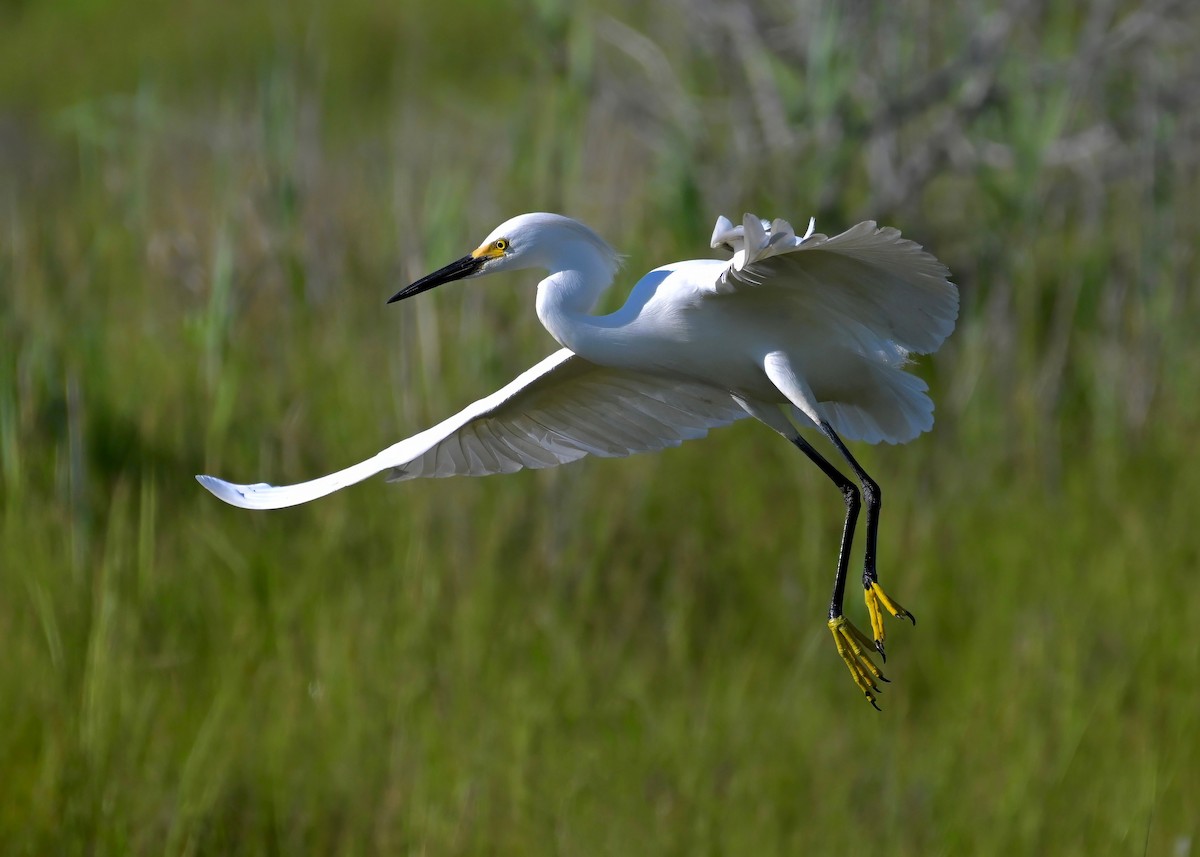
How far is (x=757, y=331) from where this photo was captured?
5.12 ft

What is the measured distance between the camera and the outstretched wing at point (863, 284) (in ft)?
4.51

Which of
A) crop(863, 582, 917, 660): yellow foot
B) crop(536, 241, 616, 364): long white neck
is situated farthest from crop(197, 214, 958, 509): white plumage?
crop(863, 582, 917, 660): yellow foot

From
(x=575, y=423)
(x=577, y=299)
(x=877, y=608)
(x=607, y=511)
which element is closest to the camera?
(x=577, y=299)

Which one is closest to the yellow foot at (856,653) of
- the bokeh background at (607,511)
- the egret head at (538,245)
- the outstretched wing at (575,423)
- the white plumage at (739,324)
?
the white plumage at (739,324)

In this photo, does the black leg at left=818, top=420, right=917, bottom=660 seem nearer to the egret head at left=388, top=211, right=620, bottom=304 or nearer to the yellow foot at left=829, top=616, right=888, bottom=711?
the yellow foot at left=829, top=616, right=888, bottom=711

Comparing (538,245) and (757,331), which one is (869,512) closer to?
(757,331)

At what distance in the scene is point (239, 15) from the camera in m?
15.1

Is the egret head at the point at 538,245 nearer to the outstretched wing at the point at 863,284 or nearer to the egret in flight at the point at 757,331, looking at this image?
the egret in flight at the point at 757,331

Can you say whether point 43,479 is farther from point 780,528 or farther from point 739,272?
point 739,272

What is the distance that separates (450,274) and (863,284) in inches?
18.8

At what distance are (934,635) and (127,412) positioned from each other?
2174mm

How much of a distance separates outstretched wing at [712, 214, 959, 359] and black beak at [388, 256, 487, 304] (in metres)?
0.31

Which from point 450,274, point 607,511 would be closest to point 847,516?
point 450,274

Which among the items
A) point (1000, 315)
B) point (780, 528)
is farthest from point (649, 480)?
point (1000, 315)
